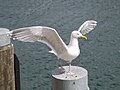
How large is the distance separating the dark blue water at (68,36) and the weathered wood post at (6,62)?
262 cm

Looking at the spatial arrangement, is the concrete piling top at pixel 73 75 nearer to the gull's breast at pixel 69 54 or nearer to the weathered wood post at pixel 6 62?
the gull's breast at pixel 69 54

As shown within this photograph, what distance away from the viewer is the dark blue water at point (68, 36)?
578 centimetres

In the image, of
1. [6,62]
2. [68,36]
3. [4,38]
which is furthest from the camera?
[68,36]

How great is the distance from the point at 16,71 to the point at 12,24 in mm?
6131

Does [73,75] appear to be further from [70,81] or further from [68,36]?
[68,36]

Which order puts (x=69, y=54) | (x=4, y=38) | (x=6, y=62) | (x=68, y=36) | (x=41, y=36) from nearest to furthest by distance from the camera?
(x=4, y=38), (x=6, y=62), (x=41, y=36), (x=69, y=54), (x=68, y=36)

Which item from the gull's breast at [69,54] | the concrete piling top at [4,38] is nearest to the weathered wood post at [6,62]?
the concrete piling top at [4,38]

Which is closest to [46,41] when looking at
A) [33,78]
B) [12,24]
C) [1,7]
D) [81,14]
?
[33,78]

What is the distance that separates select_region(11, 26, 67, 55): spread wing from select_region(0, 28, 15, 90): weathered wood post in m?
0.10

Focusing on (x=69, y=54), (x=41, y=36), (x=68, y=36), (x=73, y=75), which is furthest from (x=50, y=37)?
(x=68, y=36)

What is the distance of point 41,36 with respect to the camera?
9.25ft

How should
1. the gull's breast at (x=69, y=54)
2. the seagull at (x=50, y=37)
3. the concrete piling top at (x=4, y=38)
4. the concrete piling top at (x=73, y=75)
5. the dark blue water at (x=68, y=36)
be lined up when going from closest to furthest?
1. the concrete piling top at (x=4, y=38)
2. the seagull at (x=50, y=37)
3. the concrete piling top at (x=73, y=75)
4. the gull's breast at (x=69, y=54)
5. the dark blue water at (x=68, y=36)

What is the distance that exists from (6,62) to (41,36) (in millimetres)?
420

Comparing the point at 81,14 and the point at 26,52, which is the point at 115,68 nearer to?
the point at 26,52
